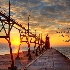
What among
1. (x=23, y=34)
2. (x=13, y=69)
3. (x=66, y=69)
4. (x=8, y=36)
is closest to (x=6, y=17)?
(x=8, y=36)

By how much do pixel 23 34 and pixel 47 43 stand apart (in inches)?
2552

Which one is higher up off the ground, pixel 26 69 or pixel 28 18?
pixel 28 18

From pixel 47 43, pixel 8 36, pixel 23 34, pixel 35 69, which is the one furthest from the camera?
pixel 47 43

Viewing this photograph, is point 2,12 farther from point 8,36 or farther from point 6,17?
point 8,36

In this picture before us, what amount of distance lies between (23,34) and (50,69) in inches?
496

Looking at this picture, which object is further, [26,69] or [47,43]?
[47,43]

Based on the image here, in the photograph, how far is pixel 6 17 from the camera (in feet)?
55.8

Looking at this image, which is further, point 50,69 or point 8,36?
point 50,69

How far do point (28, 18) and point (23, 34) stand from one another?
2937 mm

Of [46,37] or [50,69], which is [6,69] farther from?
[46,37]

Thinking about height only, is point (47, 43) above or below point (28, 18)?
below

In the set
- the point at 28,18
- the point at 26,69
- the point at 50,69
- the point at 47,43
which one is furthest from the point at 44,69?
the point at 47,43

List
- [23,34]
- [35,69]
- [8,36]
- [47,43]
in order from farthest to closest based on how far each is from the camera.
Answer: [47,43], [23,34], [35,69], [8,36]

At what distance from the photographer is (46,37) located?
95.4 m
